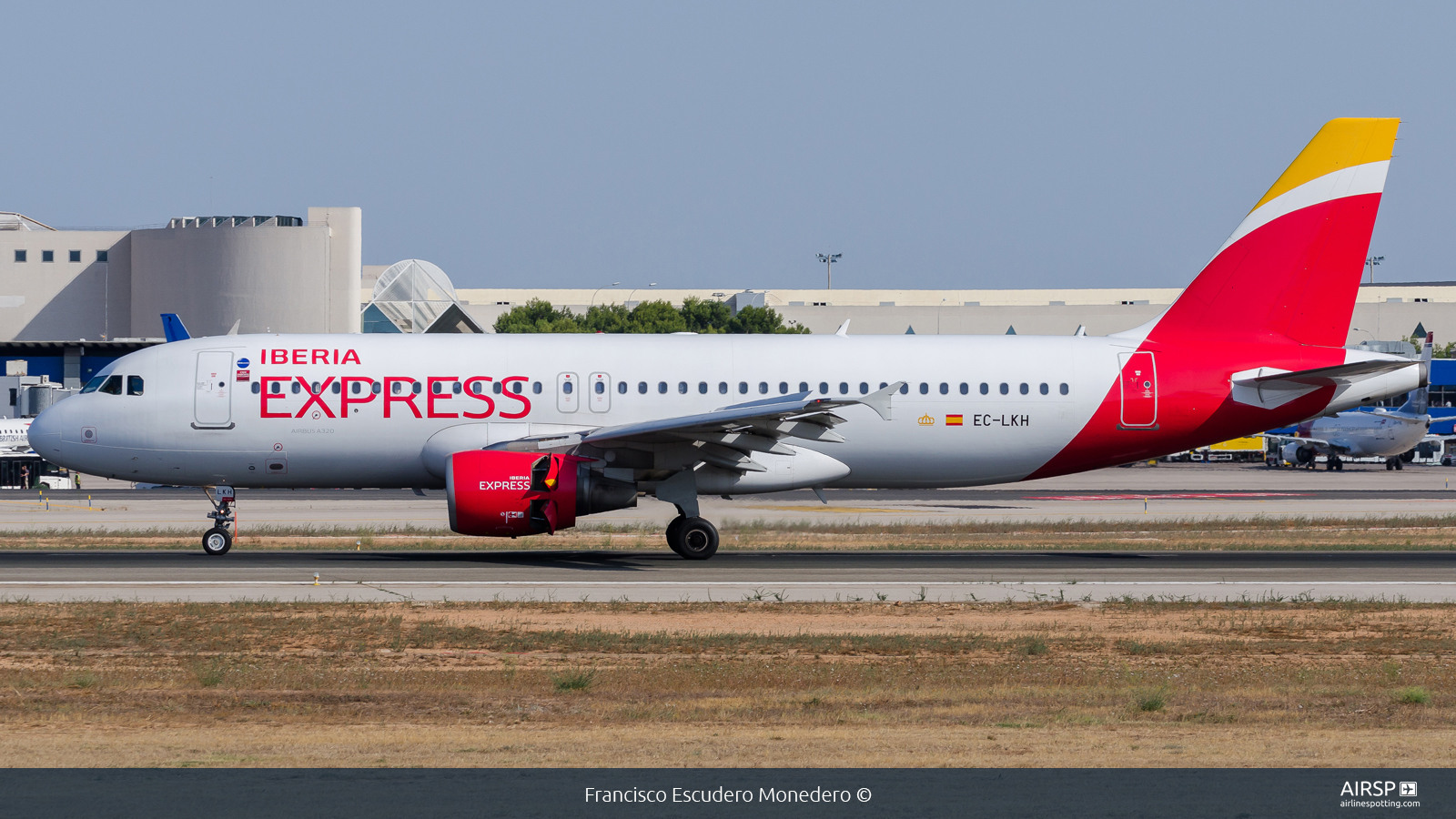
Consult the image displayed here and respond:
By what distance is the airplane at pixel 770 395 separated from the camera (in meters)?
27.0

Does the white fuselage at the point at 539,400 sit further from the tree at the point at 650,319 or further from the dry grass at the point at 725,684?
the tree at the point at 650,319

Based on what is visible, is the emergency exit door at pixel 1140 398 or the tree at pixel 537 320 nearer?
the emergency exit door at pixel 1140 398

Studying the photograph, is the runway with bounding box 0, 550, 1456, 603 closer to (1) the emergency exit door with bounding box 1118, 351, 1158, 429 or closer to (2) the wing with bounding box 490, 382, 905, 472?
(2) the wing with bounding box 490, 382, 905, 472

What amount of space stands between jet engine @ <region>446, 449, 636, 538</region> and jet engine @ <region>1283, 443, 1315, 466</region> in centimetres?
7477

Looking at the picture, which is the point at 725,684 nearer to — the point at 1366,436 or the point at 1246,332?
the point at 1246,332

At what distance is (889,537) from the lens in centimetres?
3391

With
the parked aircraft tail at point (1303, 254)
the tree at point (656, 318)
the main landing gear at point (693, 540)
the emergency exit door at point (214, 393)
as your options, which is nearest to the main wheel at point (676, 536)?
the main landing gear at point (693, 540)

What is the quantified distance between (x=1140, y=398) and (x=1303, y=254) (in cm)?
461

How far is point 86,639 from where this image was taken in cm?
1659

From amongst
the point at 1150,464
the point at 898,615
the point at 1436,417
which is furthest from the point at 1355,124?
the point at 1436,417

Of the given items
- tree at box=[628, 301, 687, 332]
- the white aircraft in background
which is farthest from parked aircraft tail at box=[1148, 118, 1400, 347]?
tree at box=[628, 301, 687, 332]

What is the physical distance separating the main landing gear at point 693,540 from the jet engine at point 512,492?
2221 millimetres
